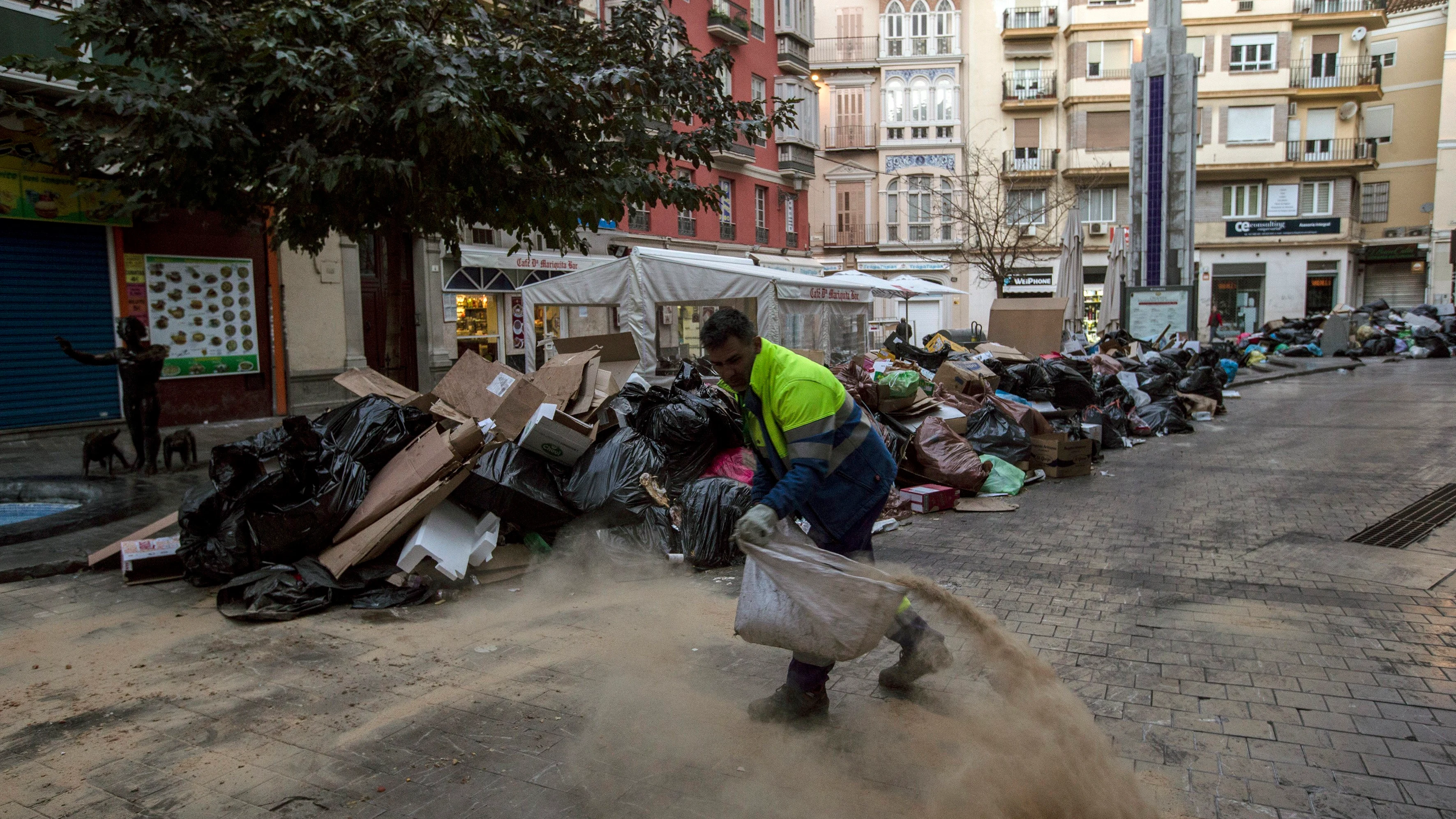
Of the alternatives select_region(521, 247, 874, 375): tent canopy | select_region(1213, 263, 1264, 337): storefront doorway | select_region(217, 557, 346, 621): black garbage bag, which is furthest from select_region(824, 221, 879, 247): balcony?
select_region(217, 557, 346, 621): black garbage bag

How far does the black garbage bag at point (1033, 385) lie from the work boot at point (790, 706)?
6.92 m

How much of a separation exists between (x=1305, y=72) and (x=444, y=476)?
42.0 meters

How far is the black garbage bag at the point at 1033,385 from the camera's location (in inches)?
364

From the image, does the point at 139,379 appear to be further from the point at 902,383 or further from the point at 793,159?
the point at 793,159

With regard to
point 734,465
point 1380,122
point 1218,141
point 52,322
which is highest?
point 1380,122

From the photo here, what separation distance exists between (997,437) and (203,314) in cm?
1024

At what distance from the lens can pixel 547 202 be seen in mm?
7648

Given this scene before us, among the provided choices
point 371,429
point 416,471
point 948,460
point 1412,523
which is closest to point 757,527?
point 416,471

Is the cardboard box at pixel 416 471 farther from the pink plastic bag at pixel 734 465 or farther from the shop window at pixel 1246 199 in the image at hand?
the shop window at pixel 1246 199

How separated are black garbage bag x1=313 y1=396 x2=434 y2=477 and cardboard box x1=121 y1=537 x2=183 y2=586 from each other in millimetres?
1026

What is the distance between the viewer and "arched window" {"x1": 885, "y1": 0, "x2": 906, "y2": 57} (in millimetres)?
36844

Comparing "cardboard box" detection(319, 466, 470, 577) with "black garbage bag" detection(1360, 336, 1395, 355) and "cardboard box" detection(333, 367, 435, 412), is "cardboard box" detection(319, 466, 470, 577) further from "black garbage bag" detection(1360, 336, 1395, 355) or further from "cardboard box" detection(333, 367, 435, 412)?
"black garbage bag" detection(1360, 336, 1395, 355)

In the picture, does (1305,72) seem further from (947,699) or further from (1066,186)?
(947,699)

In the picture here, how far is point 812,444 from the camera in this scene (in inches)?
113
